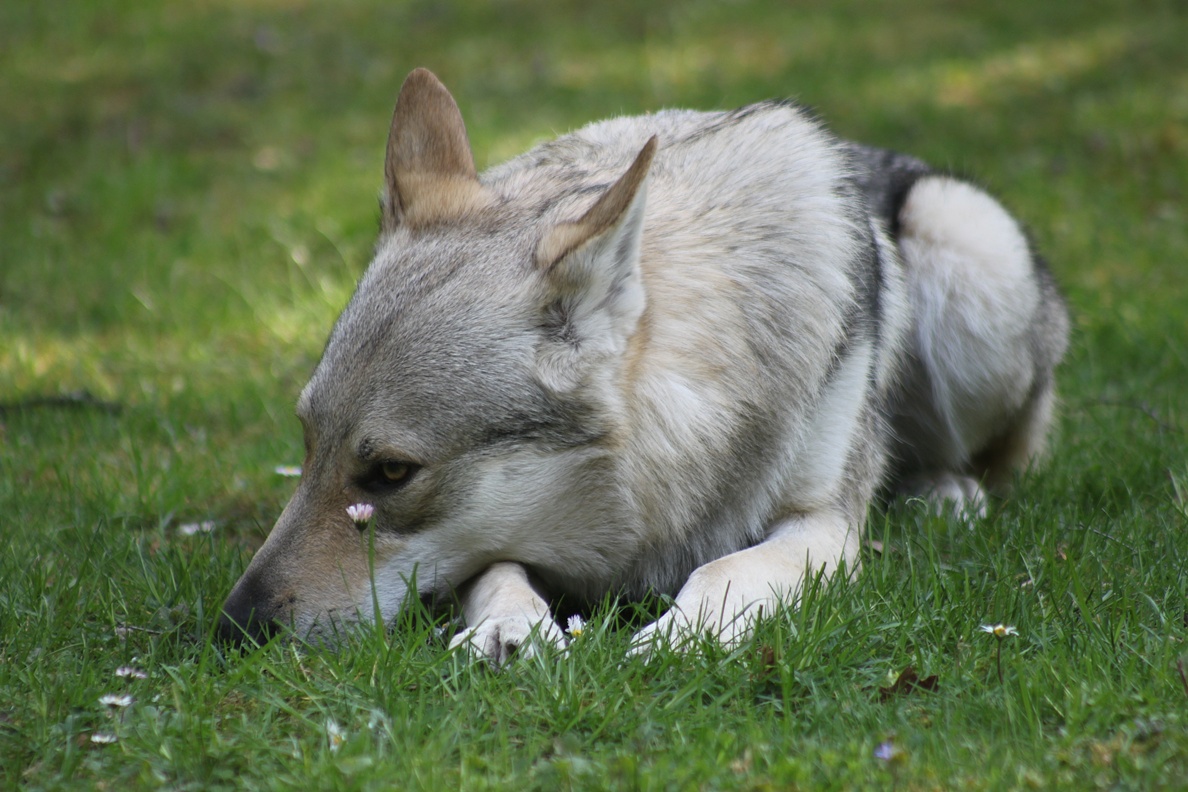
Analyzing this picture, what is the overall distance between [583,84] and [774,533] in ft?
20.5

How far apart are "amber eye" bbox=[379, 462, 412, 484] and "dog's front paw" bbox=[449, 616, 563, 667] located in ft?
1.38

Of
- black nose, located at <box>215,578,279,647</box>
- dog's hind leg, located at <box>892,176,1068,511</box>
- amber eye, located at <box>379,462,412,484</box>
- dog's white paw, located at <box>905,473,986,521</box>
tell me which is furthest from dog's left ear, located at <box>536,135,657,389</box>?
dog's hind leg, located at <box>892,176,1068,511</box>

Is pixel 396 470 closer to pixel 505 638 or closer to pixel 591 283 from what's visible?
pixel 505 638

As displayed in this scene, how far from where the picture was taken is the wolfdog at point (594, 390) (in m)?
2.88

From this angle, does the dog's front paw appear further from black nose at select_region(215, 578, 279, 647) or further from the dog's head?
black nose at select_region(215, 578, 279, 647)

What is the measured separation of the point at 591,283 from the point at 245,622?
1213 millimetres

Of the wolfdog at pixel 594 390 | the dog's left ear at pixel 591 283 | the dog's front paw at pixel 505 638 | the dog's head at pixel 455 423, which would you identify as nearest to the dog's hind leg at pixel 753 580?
the wolfdog at pixel 594 390

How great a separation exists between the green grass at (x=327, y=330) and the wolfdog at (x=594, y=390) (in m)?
0.22

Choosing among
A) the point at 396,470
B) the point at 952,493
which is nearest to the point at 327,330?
the point at 396,470

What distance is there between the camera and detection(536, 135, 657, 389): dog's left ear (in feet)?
9.25

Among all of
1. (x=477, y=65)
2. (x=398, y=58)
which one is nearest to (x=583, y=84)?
(x=477, y=65)

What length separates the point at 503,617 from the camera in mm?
2846

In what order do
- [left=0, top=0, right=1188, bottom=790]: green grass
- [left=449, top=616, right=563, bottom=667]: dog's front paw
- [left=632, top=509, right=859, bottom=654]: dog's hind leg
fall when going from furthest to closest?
1. [left=632, top=509, right=859, bottom=654]: dog's hind leg
2. [left=449, top=616, right=563, bottom=667]: dog's front paw
3. [left=0, top=0, right=1188, bottom=790]: green grass

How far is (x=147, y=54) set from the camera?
9445 mm
